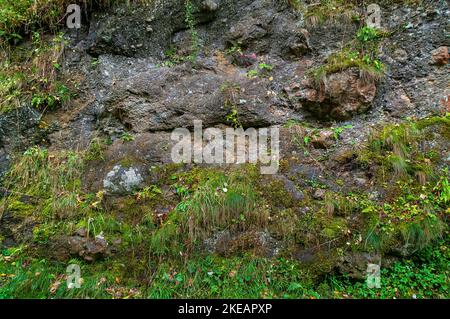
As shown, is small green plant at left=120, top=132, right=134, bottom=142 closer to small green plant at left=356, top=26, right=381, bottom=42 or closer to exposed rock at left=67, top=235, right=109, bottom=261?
exposed rock at left=67, top=235, right=109, bottom=261

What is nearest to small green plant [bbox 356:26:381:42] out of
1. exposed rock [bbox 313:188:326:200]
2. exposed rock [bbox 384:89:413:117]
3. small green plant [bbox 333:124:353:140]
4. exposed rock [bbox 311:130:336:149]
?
exposed rock [bbox 384:89:413:117]

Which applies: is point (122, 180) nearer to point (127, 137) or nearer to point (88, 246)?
point (127, 137)

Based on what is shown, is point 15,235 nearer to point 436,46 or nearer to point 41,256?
point 41,256

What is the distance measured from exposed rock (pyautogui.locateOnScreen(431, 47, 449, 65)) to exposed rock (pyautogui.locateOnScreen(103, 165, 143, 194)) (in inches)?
197

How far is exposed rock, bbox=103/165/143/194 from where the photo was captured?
428 cm

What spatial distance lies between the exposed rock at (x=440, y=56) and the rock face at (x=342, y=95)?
3.38ft

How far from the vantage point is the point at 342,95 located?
4703 mm

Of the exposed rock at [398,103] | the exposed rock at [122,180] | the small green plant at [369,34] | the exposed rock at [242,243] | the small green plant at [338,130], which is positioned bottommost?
the exposed rock at [242,243]

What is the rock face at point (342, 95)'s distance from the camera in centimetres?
466

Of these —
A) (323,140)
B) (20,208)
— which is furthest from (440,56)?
(20,208)

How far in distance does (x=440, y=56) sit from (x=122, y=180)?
5.34 metres

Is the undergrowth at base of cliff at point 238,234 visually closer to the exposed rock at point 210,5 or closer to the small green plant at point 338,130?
the small green plant at point 338,130

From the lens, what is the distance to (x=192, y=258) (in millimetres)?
3635

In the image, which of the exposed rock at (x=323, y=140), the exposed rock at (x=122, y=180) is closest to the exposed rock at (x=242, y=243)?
the exposed rock at (x=122, y=180)
